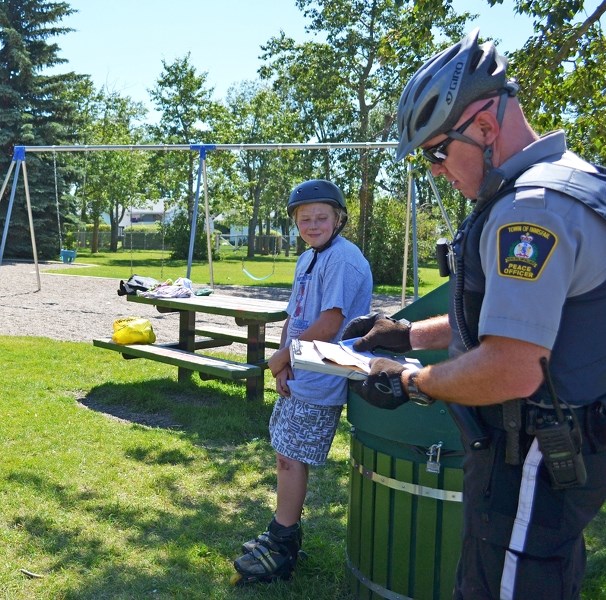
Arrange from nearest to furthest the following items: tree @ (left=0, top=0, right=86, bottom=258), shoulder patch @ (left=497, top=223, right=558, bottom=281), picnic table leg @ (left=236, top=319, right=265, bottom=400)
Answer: shoulder patch @ (left=497, top=223, right=558, bottom=281) → picnic table leg @ (left=236, top=319, right=265, bottom=400) → tree @ (left=0, top=0, right=86, bottom=258)

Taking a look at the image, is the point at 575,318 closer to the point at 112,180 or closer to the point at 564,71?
the point at 564,71

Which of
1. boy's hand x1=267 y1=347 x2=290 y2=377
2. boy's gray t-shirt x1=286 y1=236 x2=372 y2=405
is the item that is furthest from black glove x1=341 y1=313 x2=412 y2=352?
boy's hand x1=267 y1=347 x2=290 y2=377

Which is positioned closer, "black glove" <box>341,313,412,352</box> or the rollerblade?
"black glove" <box>341,313,412,352</box>

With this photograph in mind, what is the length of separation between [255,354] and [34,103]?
89.6 feet

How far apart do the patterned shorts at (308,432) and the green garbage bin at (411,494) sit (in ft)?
1.44

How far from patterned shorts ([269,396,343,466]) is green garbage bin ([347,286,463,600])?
439mm

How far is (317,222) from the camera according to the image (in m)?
3.73

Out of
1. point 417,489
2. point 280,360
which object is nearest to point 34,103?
point 280,360

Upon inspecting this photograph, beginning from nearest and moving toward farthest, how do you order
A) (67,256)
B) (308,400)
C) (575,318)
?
(575,318), (308,400), (67,256)

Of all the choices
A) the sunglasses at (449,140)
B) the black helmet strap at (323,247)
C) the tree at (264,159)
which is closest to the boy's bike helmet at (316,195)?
the black helmet strap at (323,247)

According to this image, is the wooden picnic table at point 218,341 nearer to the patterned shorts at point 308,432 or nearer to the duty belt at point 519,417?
the patterned shorts at point 308,432

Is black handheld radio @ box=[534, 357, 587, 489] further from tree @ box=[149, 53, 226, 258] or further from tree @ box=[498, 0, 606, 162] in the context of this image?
tree @ box=[149, 53, 226, 258]

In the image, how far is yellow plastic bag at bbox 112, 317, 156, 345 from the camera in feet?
24.7

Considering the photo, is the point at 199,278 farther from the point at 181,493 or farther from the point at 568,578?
the point at 568,578
